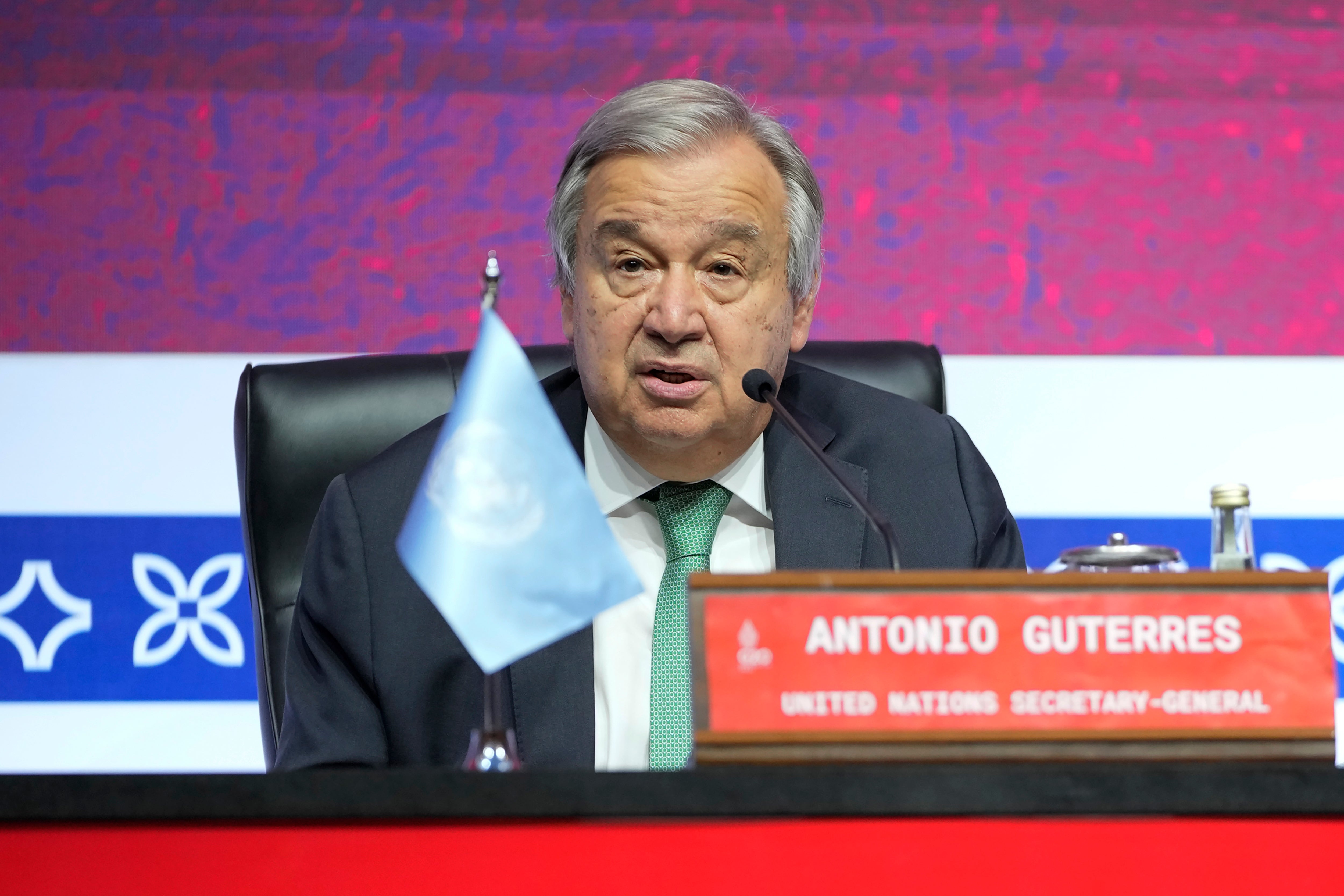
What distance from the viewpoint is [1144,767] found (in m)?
0.65

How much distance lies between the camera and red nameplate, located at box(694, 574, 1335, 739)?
2.23 ft

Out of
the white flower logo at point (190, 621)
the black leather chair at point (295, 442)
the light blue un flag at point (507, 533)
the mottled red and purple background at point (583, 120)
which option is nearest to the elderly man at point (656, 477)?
the black leather chair at point (295, 442)

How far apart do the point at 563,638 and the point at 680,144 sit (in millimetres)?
584

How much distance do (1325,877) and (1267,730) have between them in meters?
0.10

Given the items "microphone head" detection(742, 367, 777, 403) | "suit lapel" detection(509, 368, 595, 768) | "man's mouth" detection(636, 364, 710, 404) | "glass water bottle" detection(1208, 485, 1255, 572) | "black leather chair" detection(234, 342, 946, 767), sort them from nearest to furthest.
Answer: "glass water bottle" detection(1208, 485, 1255, 572), "microphone head" detection(742, 367, 777, 403), "suit lapel" detection(509, 368, 595, 768), "man's mouth" detection(636, 364, 710, 404), "black leather chair" detection(234, 342, 946, 767)

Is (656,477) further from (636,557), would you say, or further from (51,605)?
(51,605)

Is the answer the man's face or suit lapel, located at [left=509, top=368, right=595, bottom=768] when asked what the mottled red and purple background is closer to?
the man's face

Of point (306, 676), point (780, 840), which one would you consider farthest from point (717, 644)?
point (306, 676)

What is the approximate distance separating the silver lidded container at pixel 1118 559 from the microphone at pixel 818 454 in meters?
0.11

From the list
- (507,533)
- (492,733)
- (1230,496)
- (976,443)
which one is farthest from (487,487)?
(976,443)

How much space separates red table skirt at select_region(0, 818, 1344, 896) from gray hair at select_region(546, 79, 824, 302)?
102cm

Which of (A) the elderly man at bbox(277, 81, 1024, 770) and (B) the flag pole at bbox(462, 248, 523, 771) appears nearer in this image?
(B) the flag pole at bbox(462, 248, 523, 771)

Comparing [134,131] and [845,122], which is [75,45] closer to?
[134,131]

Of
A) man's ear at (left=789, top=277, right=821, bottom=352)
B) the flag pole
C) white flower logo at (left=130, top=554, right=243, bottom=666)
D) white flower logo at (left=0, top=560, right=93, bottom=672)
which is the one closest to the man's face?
man's ear at (left=789, top=277, right=821, bottom=352)
